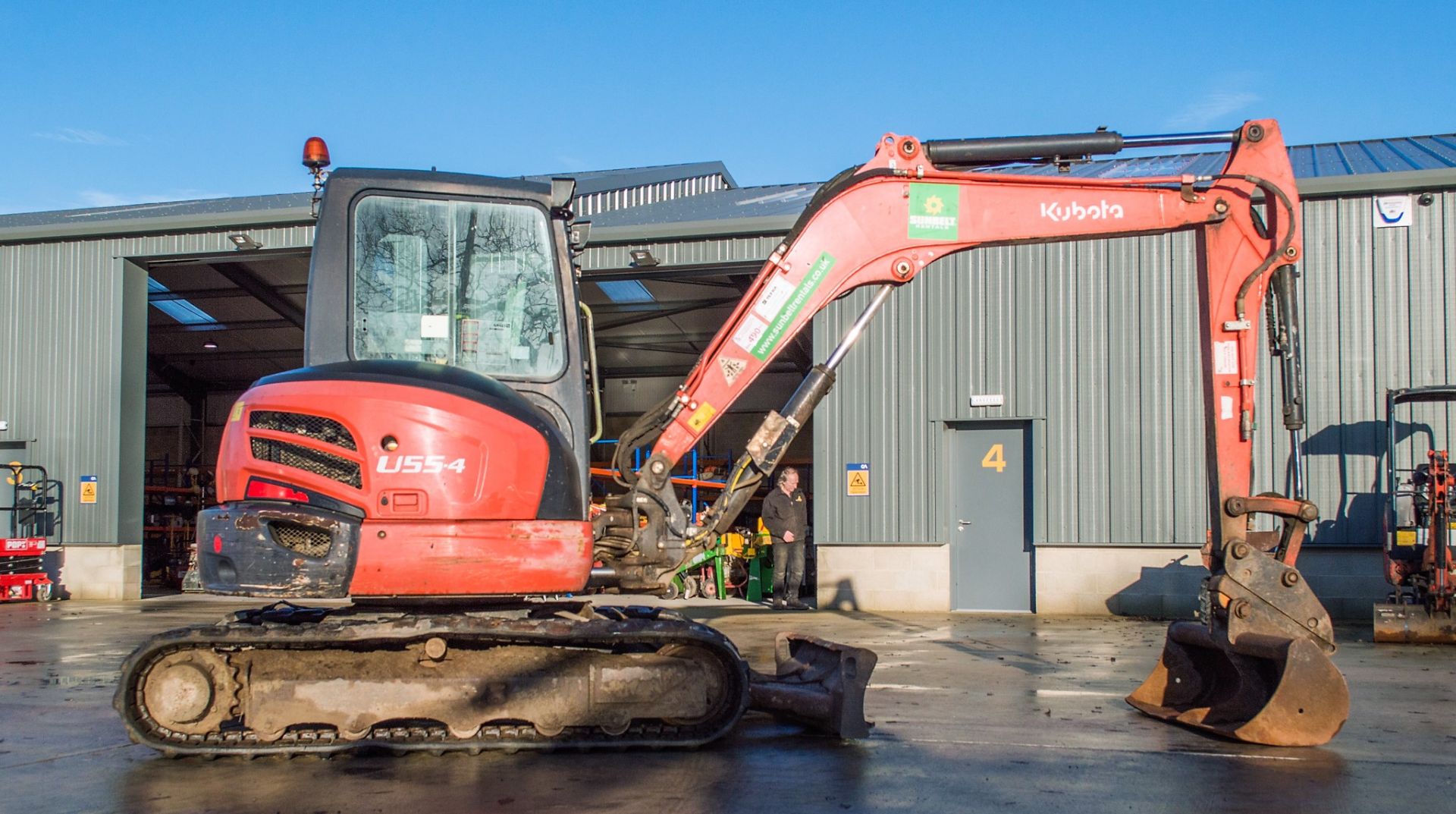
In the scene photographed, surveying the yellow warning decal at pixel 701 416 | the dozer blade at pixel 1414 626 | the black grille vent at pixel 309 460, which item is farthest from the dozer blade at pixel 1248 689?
the dozer blade at pixel 1414 626

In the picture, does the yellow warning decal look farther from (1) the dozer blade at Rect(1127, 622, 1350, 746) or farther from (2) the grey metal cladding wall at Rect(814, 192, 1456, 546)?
(2) the grey metal cladding wall at Rect(814, 192, 1456, 546)

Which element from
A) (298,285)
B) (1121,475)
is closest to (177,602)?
(298,285)

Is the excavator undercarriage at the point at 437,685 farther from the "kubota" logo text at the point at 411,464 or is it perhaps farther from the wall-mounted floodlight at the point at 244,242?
the wall-mounted floodlight at the point at 244,242

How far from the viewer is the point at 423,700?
6.43 metres

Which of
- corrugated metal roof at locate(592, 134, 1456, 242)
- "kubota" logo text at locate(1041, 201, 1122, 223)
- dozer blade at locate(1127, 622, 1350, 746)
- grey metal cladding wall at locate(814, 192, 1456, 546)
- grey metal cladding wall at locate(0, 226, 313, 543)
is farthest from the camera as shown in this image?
grey metal cladding wall at locate(0, 226, 313, 543)

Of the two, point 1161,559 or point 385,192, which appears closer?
point 385,192

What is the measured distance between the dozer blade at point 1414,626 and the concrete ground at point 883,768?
3.16 metres

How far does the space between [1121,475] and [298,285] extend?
607 inches

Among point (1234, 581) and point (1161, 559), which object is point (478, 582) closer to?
point (1234, 581)

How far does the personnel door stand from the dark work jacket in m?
2.22

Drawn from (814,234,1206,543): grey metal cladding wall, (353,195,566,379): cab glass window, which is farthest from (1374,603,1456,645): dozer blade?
(353,195,566,379): cab glass window

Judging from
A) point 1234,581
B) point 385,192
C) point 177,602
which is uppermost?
point 385,192

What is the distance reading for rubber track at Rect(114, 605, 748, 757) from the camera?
6191 millimetres

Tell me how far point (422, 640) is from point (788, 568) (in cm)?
1112
